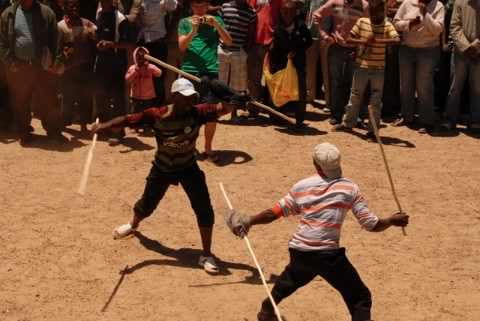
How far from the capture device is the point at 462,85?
45.1 ft

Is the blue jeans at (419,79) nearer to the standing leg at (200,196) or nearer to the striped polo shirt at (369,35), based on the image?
the striped polo shirt at (369,35)

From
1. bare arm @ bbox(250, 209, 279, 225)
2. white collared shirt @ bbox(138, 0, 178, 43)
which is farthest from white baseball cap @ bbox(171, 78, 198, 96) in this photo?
white collared shirt @ bbox(138, 0, 178, 43)

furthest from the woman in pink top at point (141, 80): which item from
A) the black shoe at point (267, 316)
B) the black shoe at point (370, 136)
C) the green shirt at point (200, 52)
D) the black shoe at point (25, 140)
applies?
the black shoe at point (267, 316)

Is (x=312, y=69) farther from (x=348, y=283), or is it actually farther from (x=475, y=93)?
(x=348, y=283)

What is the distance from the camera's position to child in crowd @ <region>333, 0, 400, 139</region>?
12.9m

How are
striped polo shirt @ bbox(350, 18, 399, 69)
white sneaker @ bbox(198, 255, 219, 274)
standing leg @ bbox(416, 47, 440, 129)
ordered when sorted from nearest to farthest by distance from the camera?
white sneaker @ bbox(198, 255, 219, 274)
striped polo shirt @ bbox(350, 18, 399, 69)
standing leg @ bbox(416, 47, 440, 129)

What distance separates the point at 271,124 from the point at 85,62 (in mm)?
3250

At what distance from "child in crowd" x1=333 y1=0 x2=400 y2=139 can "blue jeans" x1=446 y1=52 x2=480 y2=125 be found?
4.39 ft

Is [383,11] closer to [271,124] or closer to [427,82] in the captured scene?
[427,82]

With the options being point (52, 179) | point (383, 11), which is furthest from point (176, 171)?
point (383, 11)

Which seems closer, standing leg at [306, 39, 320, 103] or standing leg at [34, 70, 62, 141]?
standing leg at [34, 70, 62, 141]

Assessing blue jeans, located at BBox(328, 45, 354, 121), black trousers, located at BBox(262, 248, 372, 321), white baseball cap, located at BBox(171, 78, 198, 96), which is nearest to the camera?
black trousers, located at BBox(262, 248, 372, 321)

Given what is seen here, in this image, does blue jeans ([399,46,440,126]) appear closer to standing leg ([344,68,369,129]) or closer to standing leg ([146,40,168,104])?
standing leg ([344,68,369,129])

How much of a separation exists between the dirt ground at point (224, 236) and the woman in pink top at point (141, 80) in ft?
2.30
